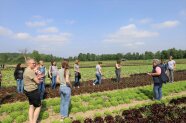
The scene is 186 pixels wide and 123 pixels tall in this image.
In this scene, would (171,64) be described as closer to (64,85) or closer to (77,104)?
(77,104)

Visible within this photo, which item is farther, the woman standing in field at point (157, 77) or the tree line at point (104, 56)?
the tree line at point (104, 56)

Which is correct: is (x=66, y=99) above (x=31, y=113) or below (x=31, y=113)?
above

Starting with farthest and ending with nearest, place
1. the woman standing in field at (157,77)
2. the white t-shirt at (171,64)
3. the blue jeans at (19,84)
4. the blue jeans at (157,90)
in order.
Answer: the white t-shirt at (171,64), the blue jeans at (19,84), the blue jeans at (157,90), the woman standing in field at (157,77)

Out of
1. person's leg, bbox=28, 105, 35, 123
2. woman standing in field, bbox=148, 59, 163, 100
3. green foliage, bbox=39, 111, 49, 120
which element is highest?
woman standing in field, bbox=148, 59, 163, 100

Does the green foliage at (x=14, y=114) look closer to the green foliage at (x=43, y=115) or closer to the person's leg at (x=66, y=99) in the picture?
the green foliage at (x=43, y=115)

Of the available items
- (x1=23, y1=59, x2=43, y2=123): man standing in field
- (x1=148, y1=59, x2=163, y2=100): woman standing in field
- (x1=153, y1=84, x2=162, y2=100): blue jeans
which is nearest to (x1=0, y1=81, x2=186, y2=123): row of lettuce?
(x1=153, y1=84, x2=162, y2=100): blue jeans

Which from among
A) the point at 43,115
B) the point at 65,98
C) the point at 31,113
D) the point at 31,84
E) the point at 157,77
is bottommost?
the point at 43,115

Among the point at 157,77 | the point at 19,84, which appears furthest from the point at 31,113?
the point at 19,84

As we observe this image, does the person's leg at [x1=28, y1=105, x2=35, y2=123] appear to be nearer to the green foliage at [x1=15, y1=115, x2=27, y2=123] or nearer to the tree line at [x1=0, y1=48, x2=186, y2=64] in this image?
the green foliage at [x1=15, y1=115, x2=27, y2=123]

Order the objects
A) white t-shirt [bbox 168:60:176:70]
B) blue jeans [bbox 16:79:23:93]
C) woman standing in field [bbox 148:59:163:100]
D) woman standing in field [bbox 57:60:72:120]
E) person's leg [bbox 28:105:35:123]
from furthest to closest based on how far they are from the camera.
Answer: white t-shirt [bbox 168:60:176:70] → blue jeans [bbox 16:79:23:93] → woman standing in field [bbox 148:59:163:100] → woman standing in field [bbox 57:60:72:120] → person's leg [bbox 28:105:35:123]

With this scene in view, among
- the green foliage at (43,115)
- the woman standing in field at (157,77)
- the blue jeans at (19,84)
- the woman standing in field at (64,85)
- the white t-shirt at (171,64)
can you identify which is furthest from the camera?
the white t-shirt at (171,64)

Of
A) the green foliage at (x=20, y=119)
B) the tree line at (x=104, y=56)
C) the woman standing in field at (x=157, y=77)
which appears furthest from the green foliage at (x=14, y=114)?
the tree line at (x=104, y=56)

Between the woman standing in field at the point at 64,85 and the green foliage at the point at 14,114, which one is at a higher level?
the woman standing in field at the point at 64,85

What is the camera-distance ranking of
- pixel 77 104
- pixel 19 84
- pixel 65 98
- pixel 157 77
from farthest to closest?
pixel 19 84
pixel 157 77
pixel 77 104
pixel 65 98
